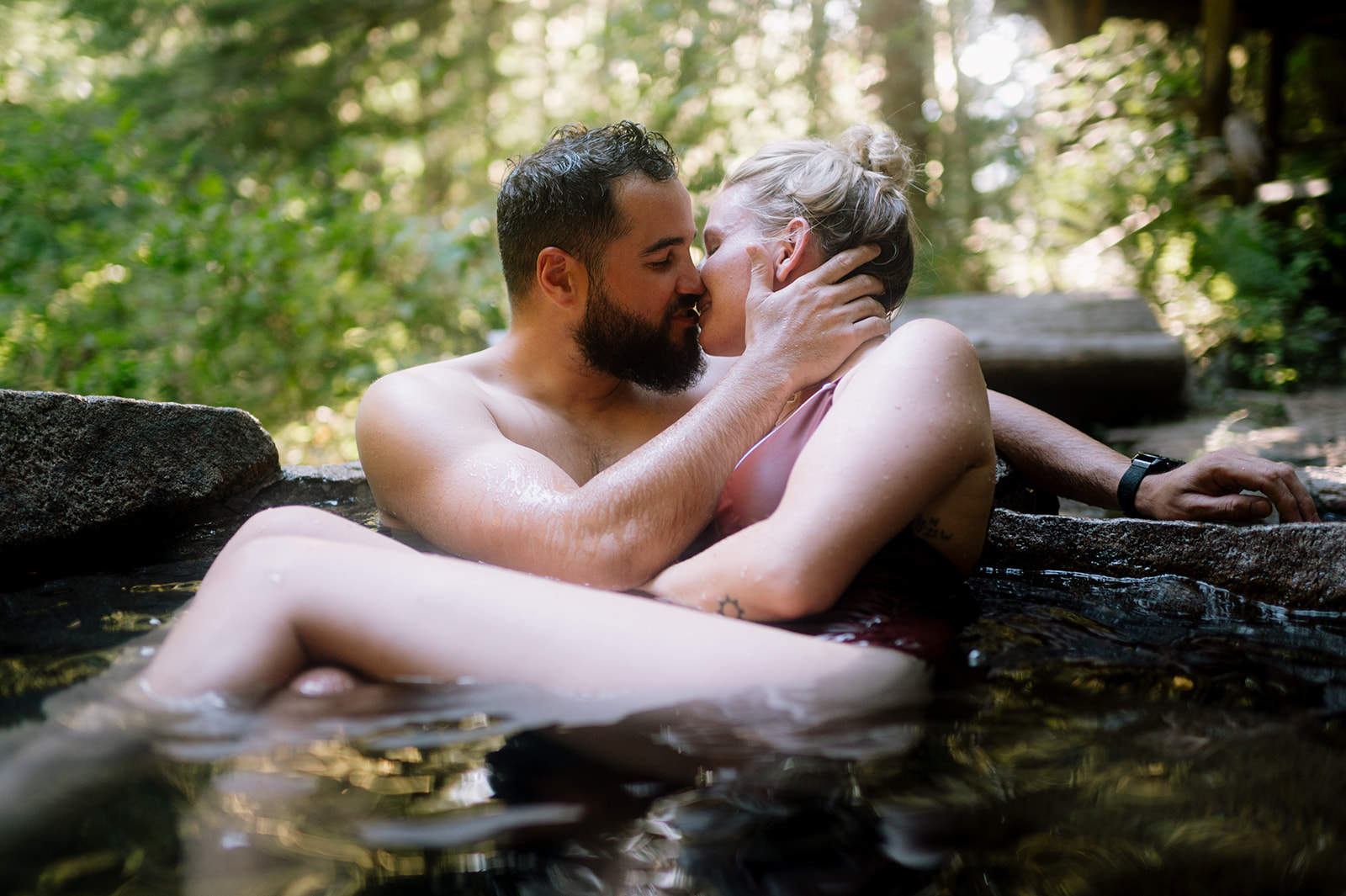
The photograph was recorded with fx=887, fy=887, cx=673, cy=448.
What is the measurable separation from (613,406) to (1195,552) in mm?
1783

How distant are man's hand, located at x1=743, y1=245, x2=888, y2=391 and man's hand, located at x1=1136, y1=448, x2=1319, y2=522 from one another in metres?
0.89

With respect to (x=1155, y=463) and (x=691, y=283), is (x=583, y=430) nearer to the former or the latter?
(x=691, y=283)

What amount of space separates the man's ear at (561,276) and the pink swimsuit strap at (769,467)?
3.17 feet

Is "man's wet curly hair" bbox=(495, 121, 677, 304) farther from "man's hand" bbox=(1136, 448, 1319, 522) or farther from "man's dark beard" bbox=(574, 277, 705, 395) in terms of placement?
"man's hand" bbox=(1136, 448, 1319, 522)

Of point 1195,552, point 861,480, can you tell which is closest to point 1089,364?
point 1195,552

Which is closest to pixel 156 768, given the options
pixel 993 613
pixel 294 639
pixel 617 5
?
pixel 294 639

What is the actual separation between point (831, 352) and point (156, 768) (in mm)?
1620

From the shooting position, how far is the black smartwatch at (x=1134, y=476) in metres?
2.45

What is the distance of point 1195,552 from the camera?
88.3 inches

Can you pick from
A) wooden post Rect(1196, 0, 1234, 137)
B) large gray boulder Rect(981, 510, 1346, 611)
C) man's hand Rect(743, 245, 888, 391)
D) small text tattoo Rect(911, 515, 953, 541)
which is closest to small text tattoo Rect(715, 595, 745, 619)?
small text tattoo Rect(911, 515, 953, 541)

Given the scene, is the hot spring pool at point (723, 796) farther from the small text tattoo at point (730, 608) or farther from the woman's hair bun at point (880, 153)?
the woman's hair bun at point (880, 153)

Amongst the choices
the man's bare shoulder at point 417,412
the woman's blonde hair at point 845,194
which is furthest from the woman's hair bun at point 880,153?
the man's bare shoulder at point 417,412

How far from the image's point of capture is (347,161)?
7375 millimetres

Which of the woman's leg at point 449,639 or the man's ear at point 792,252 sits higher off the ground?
the man's ear at point 792,252
